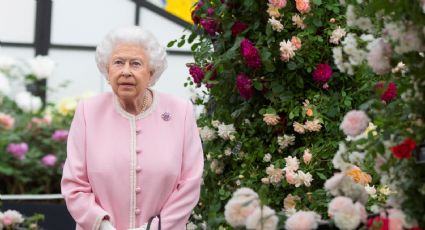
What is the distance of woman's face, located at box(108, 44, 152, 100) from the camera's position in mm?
3803

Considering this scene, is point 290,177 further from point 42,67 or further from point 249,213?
point 42,67

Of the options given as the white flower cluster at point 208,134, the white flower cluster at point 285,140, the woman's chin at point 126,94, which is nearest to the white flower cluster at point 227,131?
the white flower cluster at point 208,134

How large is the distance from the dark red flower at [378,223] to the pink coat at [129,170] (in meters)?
1.37

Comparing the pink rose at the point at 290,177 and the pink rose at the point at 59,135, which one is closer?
the pink rose at the point at 290,177

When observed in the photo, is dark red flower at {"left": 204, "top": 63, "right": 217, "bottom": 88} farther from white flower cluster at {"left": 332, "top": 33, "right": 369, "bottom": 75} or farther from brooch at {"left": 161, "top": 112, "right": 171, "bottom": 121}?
white flower cluster at {"left": 332, "top": 33, "right": 369, "bottom": 75}

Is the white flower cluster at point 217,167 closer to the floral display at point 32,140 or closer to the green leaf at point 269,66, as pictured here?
the green leaf at point 269,66

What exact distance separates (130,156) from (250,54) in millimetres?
723

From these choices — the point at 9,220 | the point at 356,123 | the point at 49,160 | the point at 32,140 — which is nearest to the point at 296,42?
the point at 9,220

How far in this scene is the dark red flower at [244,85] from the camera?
170 inches

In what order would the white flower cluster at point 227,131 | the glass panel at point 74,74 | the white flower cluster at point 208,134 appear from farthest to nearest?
the glass panel at point 74,74 → the white flower cluster at point 208,134 → the white flower cluster at point 227,131

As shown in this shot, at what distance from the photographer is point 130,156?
3.84 meters

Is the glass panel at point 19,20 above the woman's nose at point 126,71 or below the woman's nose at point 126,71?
above

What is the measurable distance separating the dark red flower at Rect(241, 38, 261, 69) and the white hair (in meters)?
0.49

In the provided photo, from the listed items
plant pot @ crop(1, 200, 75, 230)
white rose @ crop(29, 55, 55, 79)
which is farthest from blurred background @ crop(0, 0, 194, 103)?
plant pot @ crop(1, 200, 75, 230)
